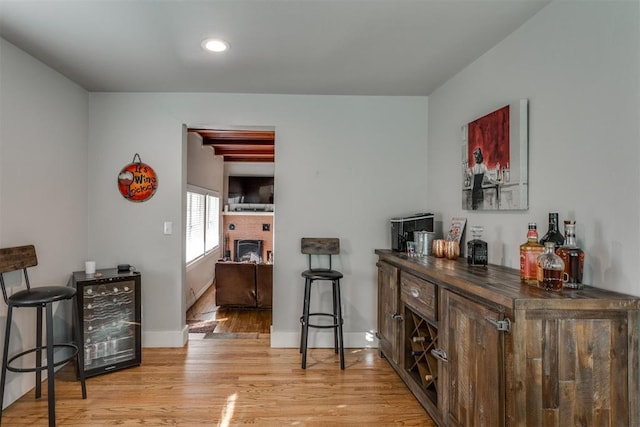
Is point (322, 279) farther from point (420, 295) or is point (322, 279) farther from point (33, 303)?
point (33, 303)

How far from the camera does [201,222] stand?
224 inches

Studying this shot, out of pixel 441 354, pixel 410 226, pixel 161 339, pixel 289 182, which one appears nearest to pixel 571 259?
pixel 441 354

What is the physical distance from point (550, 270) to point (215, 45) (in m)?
2.31

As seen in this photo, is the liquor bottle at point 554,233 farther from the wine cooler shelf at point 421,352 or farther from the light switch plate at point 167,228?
the light switch plate at point 167,228

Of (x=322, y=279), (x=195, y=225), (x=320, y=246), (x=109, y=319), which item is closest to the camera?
(x=109, y=319)

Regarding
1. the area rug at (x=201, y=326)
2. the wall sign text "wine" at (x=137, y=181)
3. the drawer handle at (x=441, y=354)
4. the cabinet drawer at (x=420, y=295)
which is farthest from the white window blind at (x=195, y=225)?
the drawer handle at (x=441, y=354)

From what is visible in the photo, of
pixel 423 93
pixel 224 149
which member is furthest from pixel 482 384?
pixel 224 149

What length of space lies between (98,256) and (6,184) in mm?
Answer: 1152

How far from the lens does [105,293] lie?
286cm

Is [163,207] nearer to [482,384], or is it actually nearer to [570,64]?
[482,384]

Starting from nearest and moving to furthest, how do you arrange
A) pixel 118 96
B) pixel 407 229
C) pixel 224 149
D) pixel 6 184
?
1. pixel 6 184
2. pixel 407 229
3. pixel 118 96
4. pixel 224 149

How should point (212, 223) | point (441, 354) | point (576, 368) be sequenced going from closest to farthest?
1. point (576, 368)
2. point (441, 354)
3. point (212, 223)

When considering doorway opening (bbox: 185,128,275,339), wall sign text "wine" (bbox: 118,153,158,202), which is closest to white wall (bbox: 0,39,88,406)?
wall sign text "wine" (bbox: 118,153,158,202)

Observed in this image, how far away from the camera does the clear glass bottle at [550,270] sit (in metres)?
1.50
